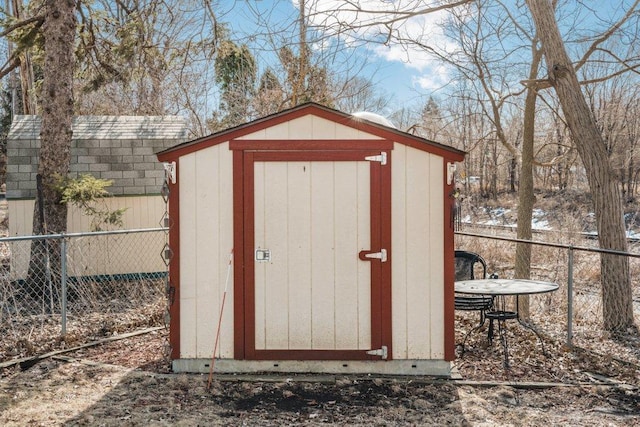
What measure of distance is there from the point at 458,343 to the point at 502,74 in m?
7.69

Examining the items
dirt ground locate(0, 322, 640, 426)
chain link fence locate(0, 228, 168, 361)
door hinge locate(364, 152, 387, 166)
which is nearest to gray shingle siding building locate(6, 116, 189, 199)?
chain link fence locate(0, 228, 168, 361)

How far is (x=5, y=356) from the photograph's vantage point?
5.55 metres

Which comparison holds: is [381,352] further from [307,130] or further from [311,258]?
[307,130]

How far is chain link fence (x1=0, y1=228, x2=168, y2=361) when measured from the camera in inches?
241

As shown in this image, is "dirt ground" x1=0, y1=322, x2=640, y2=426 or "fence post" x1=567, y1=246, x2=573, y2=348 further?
"fence post" x1=567, y1=246, x2=573, y2=348

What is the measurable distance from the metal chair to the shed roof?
20.3ft

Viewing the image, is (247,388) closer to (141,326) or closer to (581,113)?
(141,326)

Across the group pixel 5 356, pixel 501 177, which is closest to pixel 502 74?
pixel 5 356

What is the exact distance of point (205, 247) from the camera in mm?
5035

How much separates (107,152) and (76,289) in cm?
347

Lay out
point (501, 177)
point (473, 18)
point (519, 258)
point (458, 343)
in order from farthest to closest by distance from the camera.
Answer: point (501, 177)
point (473, 18)
point (519, 258)
point (458, 343)

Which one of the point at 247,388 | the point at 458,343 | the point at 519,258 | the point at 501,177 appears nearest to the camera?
the point at 247,388

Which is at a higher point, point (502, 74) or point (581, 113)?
point (502, 74)

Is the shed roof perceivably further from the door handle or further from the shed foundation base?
the door handle
